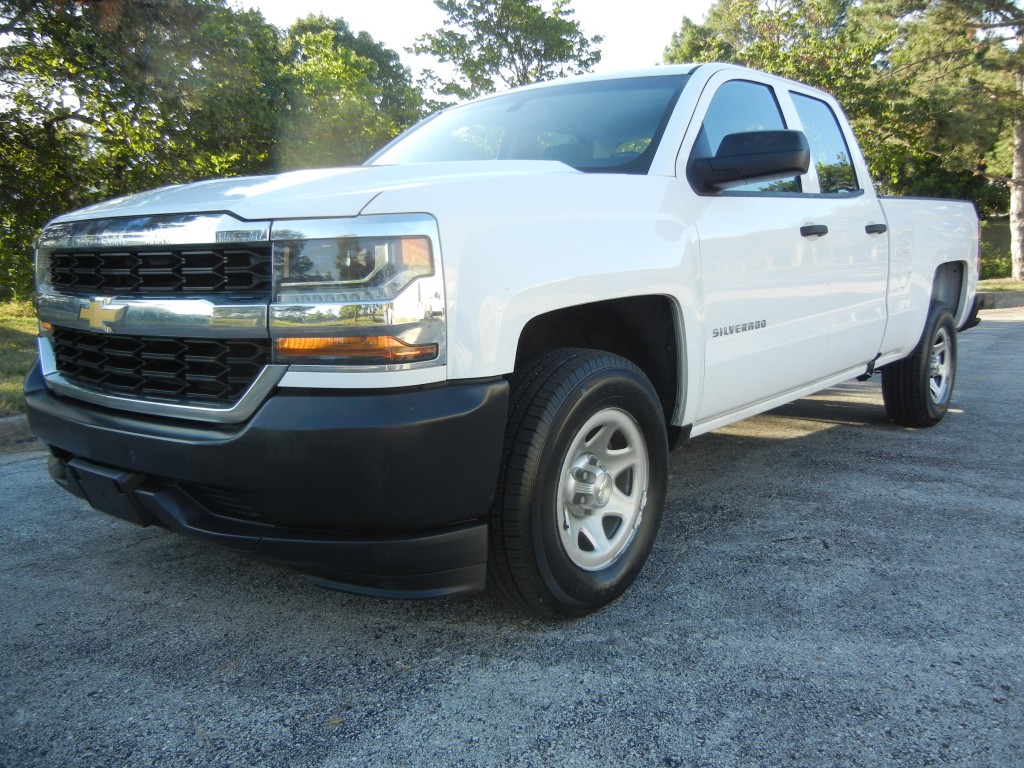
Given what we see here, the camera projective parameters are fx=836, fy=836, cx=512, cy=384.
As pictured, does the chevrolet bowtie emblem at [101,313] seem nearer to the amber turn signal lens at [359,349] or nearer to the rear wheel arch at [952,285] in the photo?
the amber turn signal lens at [359,349]

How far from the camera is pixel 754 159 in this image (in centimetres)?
291

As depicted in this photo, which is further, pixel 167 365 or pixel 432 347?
pixel 167 365

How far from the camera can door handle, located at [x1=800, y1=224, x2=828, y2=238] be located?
3.55 metres

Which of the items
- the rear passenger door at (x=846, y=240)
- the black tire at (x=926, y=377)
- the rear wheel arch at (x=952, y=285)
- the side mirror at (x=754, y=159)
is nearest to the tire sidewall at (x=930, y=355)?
the black tire at (x=926, y=377)

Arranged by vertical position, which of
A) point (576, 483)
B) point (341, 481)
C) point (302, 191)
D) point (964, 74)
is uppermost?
point (964, 74)

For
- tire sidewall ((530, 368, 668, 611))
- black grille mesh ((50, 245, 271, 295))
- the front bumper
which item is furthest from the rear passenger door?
black grille mesh ((50, 245, 271, 295))

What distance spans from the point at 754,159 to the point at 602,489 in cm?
128

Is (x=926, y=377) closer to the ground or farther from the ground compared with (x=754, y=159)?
closer to the ground

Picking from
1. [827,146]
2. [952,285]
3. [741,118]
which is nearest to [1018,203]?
[952,285]

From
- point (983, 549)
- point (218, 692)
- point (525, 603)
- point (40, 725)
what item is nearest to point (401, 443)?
point (525, 603)

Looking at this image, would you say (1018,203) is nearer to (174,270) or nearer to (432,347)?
(432,347)

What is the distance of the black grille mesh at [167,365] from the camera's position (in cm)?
215

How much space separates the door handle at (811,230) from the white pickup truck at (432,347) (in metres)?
0.17

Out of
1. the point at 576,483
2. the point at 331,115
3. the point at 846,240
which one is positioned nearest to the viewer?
the point at 576,483
